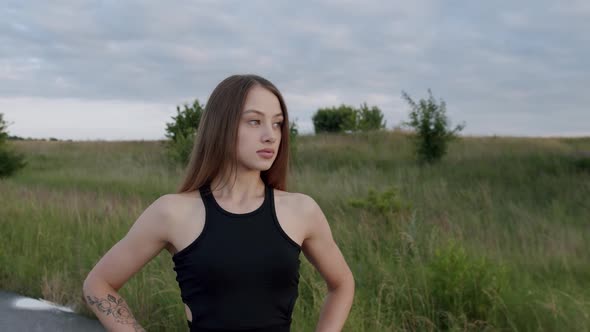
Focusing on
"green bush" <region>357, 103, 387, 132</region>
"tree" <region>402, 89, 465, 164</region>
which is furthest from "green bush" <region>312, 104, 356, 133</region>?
"tree" <region>402, 89, 465, 164</region>

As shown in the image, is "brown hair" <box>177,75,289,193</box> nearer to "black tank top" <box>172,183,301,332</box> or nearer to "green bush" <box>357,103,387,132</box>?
"black tank top" <box>172,183,301,332</box>

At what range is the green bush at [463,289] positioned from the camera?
419cm

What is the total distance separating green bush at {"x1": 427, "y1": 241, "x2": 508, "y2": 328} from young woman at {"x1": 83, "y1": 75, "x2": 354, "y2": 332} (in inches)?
95.2

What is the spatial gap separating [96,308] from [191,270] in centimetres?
42

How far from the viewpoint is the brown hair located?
192cm

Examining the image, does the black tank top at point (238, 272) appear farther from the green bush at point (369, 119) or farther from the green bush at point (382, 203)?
the green bush at point (369, 119)

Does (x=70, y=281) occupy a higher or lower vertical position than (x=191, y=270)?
lower

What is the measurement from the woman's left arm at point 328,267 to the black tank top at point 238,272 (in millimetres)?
166

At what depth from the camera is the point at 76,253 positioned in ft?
19.9

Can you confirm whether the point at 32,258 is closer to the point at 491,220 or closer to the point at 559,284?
the point at 559,284

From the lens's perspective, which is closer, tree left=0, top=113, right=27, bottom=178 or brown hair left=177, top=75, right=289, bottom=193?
brown hair left=177, top=75, right=289, bottom=193

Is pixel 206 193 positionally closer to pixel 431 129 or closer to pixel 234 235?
pixel 234 235

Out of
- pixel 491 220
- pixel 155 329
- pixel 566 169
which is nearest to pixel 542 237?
pixel 491 220

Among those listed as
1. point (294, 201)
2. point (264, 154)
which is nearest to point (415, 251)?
point (294, 201)
